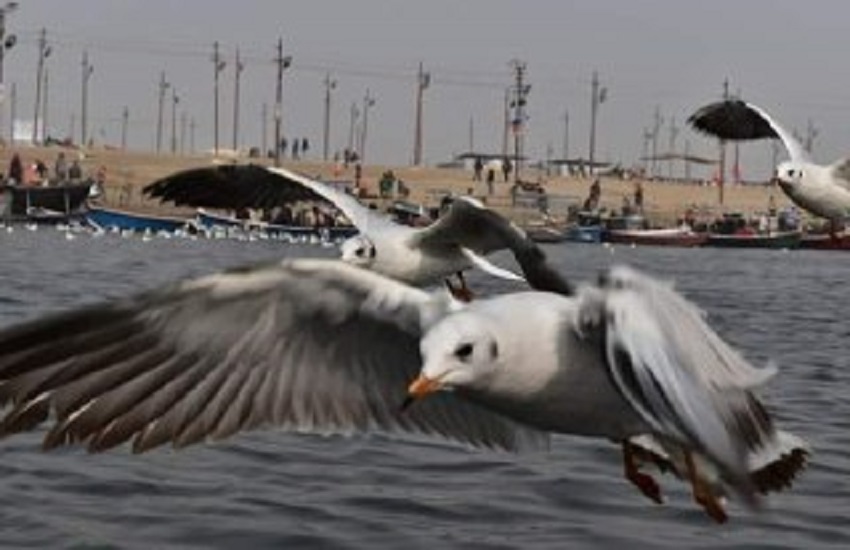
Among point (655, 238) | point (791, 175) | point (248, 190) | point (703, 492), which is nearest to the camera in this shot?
point (703, 492)

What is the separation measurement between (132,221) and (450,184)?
43.5 m

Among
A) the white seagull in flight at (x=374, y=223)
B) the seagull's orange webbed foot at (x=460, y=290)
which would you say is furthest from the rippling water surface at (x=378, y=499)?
the white seagull in flight at (x=374, y=223)

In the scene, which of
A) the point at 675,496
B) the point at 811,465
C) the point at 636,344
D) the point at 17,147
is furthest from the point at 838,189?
the point at 17,147

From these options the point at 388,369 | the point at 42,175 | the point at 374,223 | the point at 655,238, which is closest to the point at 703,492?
the point at 388,369

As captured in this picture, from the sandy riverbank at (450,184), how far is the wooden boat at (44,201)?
51.4ft

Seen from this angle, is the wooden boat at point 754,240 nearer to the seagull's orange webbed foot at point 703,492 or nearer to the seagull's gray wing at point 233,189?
the seagull's gray wing at point 233,189

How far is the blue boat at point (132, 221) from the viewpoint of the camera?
205 ft

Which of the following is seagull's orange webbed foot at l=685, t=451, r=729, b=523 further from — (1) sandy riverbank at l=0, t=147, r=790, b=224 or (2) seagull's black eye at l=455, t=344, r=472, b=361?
(1) sandy riverbank at l=0, t=147, r=790, b=224

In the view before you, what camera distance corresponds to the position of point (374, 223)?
13.0 m

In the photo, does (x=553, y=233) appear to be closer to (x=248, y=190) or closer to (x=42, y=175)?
(x=42, y=175)

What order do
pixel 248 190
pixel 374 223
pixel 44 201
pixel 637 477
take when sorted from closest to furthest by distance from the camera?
pixel 637 477, pixel 374 223, pixel 248 190, pixel 44 201

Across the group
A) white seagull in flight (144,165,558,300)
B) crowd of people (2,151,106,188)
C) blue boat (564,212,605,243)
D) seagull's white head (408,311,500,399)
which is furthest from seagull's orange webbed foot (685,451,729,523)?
blue boat (564,212,605,243)

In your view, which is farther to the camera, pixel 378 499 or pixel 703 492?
pixel 378 499

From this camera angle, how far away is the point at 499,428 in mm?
7656
